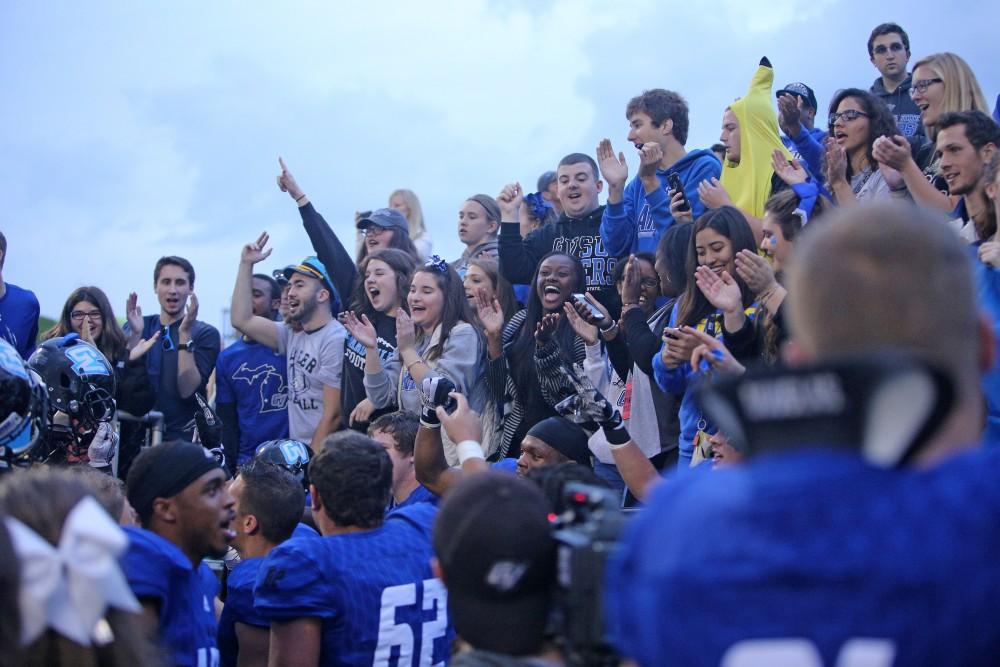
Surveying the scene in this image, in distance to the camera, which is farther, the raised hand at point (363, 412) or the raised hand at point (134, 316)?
the raised hand at point (134, 316)

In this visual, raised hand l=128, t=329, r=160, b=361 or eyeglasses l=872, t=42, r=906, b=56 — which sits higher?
eyeglasses l=872, t=42, r=906, b=56

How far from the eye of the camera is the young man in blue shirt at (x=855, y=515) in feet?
5.30

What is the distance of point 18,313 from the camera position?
8.06 metres

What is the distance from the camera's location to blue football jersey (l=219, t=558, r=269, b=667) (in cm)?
458

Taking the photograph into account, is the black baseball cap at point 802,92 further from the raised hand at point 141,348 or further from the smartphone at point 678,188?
the raised hand at point 141,348

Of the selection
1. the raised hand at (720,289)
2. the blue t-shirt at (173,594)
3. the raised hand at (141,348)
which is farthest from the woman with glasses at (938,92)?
the raised hand at (141,348)

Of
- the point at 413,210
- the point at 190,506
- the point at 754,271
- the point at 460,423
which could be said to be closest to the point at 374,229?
the point at 413,210

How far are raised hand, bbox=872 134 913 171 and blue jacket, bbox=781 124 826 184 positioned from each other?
1.58 metres

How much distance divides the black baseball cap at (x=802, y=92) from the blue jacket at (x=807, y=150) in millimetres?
254

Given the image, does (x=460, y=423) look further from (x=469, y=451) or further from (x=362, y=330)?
(x=362, y=330)

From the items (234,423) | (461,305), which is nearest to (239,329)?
(234,423)

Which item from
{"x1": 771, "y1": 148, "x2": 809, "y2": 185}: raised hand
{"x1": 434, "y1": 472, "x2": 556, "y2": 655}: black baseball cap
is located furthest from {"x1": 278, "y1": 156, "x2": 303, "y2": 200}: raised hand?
{"x1": 434, "y1": 472, "x2": 556, "y2": 655}: black baseball cap

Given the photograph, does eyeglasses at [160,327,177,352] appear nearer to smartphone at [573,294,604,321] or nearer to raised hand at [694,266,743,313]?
smartphone at [573,294,604,321]

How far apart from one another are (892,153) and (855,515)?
14.9 feet
